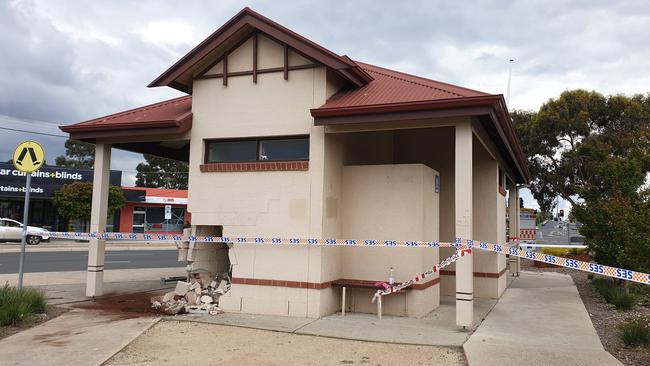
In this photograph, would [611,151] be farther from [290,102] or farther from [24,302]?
[24,302]

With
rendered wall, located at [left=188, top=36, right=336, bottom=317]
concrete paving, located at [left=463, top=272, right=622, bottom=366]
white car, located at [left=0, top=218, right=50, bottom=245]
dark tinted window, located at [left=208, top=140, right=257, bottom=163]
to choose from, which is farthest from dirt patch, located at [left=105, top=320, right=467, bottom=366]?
white car, located at [left=0, top=218, right=50, bottom=245]

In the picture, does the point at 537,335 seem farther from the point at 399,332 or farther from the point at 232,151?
the point at 232,151

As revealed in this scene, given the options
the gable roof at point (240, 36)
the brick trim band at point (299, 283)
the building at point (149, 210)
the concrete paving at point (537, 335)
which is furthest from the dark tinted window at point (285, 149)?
the building at point (149, 210)

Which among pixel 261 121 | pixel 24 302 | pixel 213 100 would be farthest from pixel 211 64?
pixel 24 302

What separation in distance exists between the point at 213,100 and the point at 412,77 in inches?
169

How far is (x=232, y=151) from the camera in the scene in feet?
33.7

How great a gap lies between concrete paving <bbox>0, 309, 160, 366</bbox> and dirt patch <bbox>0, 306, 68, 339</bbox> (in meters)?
0.14

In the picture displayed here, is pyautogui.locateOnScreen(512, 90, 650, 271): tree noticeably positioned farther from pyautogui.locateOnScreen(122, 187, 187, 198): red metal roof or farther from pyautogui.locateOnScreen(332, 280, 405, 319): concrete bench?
pyautogui.locateOnScreen(122, 187, 187, 198): red metal roof

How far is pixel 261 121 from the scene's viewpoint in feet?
32.4

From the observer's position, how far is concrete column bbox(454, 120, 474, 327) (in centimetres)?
816

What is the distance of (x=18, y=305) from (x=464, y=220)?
755 centimetres

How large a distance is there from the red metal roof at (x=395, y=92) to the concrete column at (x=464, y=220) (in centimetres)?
69

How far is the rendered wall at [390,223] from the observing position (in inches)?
375

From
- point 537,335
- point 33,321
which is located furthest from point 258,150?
point 537,335
